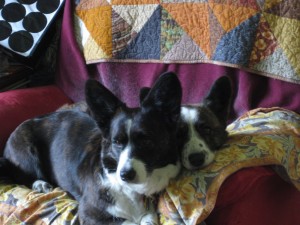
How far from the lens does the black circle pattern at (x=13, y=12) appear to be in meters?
2.59

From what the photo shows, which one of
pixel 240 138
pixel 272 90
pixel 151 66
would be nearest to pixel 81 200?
pixel 240 138

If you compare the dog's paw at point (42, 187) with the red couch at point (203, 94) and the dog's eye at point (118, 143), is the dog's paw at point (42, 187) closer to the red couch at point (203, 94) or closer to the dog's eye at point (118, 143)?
the red couch at point (203, 94)

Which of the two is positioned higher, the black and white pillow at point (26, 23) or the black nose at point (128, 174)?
the black and white pillow at point (26, 23)

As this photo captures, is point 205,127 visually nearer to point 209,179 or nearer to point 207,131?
point 207,131

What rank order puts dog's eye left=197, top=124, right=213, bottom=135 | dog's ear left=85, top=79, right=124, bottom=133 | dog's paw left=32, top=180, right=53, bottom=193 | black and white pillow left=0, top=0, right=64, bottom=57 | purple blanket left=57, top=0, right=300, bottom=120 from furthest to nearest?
black and white pillow left=0, top=0, right=64, bottom=57, purple blanket left=57, top=0, right=300, bottom=120, dog's paw left=32, top=180, right=53, bottom=193, dog's eye left=197, top=124, right=213, bottom=135, dog's ear left=85, top=79, right=124, bottom=133

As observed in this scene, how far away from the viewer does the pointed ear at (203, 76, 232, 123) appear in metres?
1.67

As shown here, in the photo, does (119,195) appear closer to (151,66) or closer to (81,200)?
(81,200)

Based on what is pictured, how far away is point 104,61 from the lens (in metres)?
2.32

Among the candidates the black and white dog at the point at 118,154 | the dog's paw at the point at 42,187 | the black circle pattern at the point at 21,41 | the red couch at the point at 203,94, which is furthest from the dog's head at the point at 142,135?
the black circle pattern at the point at 21,41

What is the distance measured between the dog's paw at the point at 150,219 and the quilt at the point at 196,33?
33.5 inches

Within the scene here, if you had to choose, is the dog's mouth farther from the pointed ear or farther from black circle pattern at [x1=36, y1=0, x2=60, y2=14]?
black circle pattern at [x1=36, y1=0, x2=60, y2=14]

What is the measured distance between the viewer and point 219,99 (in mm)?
1718

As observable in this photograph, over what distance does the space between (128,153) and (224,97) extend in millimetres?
542

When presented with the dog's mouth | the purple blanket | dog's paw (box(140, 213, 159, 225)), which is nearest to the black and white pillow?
the purple blanket
